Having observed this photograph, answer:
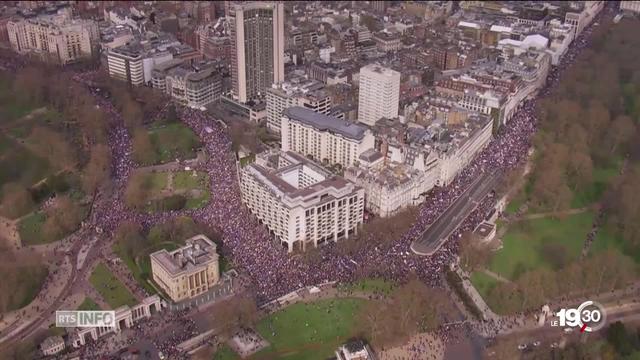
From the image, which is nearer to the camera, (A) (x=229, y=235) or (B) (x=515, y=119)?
(A) (x=229, y=235)

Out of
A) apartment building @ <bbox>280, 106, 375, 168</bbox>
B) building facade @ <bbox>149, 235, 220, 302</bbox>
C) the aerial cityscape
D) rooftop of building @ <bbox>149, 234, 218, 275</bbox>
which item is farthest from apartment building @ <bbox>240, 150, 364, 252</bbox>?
building facade @ <bbox>149, 235, 220, 302</bbox>

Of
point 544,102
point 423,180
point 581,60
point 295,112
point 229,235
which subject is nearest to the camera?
point 229,235

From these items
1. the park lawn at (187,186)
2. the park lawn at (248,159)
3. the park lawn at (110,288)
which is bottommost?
the park lawn at (110,288)

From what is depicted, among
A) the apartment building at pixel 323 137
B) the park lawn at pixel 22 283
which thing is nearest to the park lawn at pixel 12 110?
the apartment building at pixel 323 137

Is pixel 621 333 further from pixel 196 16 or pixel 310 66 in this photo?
pixel 196 16

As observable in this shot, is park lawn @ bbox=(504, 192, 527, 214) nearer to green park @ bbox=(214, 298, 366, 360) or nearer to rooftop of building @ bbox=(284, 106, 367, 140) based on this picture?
rooftop of building @ bbox=(284, 106, 367, 140)

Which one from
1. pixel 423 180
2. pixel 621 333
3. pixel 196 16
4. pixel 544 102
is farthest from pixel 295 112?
pixel 196 16

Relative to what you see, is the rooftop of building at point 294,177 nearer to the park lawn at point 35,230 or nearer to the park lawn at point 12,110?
the park lawn at point 35,230
